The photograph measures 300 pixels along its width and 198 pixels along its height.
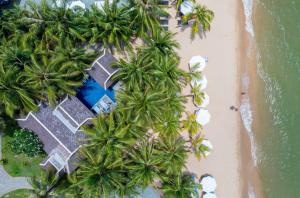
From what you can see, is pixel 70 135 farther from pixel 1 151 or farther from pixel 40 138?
pixel 1 151

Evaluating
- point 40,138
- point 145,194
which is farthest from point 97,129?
point 145,194

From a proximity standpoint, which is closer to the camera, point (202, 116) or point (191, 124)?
point (191, 124)

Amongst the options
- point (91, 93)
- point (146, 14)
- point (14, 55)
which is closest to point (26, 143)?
point (91, 93)

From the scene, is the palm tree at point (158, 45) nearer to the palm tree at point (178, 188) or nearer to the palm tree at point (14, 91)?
the palm tree at point (14, 91)

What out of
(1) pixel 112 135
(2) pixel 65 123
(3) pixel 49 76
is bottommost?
(1) pixel 112 135

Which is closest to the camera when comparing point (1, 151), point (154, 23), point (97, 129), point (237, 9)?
point (97, 129)

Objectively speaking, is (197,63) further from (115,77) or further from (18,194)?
(18,194)

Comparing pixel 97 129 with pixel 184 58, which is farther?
pixel 184 58
